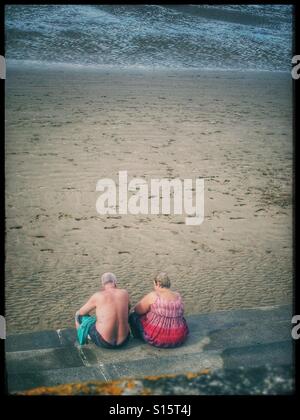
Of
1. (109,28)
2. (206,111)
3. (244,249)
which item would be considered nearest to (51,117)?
(206,111)

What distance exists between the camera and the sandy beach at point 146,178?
6.38 meters

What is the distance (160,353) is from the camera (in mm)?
4484

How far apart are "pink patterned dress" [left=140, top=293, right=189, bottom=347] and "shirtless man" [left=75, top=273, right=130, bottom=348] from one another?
24 centimetres

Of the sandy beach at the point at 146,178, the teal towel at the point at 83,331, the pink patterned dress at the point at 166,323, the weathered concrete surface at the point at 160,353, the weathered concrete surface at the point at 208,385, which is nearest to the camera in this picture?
the weathered concrete surface at the point at 208,385

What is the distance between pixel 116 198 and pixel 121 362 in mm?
4974

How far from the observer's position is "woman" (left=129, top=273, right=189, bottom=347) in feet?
14.8

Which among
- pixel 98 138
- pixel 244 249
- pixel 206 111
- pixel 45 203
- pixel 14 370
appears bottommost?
pixel 14 370

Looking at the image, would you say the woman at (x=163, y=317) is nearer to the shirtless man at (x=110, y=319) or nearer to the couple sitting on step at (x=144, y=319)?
the couple sitting on step at (x=144, y=319)

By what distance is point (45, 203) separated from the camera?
8516 millimetres

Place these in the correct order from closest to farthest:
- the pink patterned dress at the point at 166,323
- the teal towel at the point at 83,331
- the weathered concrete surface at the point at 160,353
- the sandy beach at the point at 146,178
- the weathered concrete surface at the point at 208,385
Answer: the weathered concrete surface at the point at 208,385
the weathered concrete surface at the point at 160,353
the pink patterned dress at the point at 166,323
the teal towel at the point at 83,331
the sandy beach at the point at 146,178

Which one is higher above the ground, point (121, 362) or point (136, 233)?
point (136, 233)

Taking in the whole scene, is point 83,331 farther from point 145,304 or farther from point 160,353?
point 160,353

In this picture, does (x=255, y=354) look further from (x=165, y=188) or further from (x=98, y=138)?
(x=98, y=138)

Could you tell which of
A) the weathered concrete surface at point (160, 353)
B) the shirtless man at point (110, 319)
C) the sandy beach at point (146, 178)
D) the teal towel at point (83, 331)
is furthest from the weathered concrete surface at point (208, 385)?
the sandy beach at point (146, 178)
